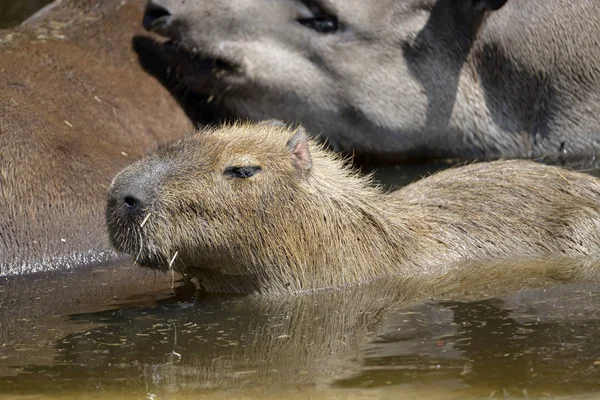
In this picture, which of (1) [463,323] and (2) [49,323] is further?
(2) [49,323]

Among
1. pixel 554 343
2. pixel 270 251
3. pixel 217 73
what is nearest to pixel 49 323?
pixel 270 251

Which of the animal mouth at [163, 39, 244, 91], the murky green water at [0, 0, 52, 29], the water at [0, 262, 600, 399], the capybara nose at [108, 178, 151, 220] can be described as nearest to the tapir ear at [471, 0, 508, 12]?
the animal mouth at [163, 39, 244, 91]

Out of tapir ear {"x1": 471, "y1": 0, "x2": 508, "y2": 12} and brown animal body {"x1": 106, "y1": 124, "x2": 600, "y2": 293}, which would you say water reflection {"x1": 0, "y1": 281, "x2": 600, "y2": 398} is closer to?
brown animal body {"x1": 106, "y1": 124, "x2": 600, "y2": 293}

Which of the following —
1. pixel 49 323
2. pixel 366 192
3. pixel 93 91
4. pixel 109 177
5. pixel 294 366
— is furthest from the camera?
pixel 93 91

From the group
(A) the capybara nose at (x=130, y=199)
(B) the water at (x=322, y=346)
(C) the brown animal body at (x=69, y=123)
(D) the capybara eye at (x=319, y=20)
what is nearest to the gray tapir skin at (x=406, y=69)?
(D) the capybara eye at (x=319, y=20)

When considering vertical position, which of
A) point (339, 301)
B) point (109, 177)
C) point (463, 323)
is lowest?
point (109, 177)

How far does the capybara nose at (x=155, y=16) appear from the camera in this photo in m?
7.59

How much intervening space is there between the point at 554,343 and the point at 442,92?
3.75 m

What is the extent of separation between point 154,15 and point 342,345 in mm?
3672

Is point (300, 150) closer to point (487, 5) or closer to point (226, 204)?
point (226, 204)

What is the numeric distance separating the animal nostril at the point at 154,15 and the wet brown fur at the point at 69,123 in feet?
0.88

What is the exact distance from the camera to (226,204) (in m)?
5.42

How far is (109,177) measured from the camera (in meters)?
6.71

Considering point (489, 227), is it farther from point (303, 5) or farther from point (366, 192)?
point (303, 5)
